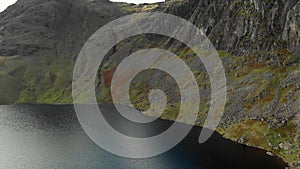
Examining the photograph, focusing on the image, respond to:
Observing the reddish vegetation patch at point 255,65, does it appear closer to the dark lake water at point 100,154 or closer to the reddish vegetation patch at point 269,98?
the reddish vegetation patch at point 269,98

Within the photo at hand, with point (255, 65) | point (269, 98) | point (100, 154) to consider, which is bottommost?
point (100, 154)

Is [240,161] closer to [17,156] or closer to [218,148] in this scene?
[218,148]

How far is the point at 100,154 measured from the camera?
393ft

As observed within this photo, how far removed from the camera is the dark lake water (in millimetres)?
106562

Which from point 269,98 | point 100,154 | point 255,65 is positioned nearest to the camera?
point 100,154

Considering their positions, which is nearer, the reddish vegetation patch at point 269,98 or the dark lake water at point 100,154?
the dark lake water at point 100,154

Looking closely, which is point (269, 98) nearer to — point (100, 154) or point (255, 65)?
point (255, 65)

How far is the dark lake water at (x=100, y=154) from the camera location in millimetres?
106562

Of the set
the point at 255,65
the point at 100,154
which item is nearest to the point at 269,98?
the point at 255,65

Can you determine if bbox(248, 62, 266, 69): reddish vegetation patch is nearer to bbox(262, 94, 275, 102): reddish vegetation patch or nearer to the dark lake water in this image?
bbox(262, 94, 275, 102): reddish vegetation patch

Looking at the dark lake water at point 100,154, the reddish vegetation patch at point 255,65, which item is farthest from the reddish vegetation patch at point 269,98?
the reddish vegetation patch at point 255,65

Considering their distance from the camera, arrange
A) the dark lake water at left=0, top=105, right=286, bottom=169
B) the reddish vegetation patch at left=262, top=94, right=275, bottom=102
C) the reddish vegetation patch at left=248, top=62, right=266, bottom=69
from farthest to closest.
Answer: the reddish vegetation patch at left=248, top=62, right=266, bottom=69 → the reddish vegetation patch at left=262, top=94, right=275, bottom=102 → the dark lake water at left=0, top=105, right=286, bottom=169

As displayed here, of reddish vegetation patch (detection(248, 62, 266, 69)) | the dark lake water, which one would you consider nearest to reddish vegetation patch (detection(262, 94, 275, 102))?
the dark lake water

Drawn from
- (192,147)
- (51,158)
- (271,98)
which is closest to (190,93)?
(271,98)
